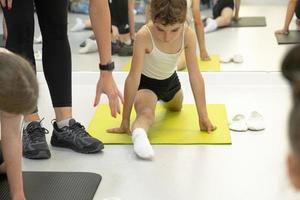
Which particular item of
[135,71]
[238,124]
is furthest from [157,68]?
[238,124]

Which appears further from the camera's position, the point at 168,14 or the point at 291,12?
the point at 291,12

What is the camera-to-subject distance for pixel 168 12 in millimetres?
1755

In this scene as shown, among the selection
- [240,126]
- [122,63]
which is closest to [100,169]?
[240,126]

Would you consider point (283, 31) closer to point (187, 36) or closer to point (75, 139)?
point (187, 36)

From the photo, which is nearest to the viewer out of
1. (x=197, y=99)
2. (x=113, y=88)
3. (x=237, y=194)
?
(x=237, y=194)

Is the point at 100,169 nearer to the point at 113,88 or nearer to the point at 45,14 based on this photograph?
the point at 113,88

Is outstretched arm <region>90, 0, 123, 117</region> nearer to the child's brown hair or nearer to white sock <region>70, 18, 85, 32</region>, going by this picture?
the child's brown hair

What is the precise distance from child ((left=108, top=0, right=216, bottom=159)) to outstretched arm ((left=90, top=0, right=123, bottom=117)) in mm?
204

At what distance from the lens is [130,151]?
180 centimetres

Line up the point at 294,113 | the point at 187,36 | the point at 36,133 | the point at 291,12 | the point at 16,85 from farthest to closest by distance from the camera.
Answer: the point at 291,12 < the point at 187,36 < the point at 36,133 < the point at 16,85 < the point at 294,113

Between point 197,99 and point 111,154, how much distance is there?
15.0 inches

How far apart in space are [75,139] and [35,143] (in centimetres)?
13

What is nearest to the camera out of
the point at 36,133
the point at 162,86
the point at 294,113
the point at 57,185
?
the point at 294,113

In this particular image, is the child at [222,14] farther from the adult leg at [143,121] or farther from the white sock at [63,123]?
the white sock at [63,123]
